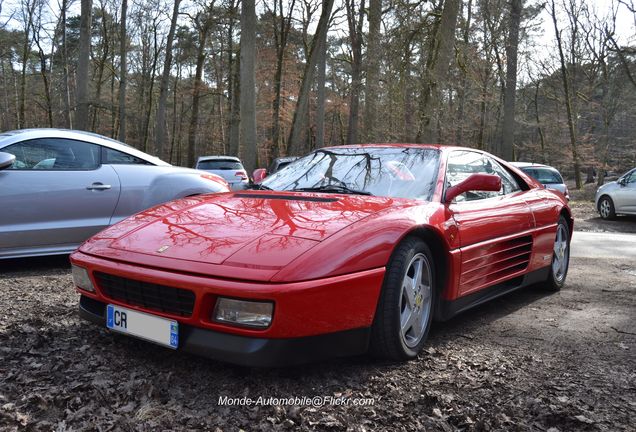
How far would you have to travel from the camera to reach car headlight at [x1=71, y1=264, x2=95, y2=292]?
9.04ft

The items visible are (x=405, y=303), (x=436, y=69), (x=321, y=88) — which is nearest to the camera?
(x=405, y=303)

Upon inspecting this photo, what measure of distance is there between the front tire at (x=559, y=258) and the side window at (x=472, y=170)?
82 cm

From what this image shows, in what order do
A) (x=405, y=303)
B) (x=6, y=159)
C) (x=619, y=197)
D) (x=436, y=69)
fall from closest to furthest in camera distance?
(x=405, y=303), (x=6, y=159), (x=436, y=69), (x=619, y=197)

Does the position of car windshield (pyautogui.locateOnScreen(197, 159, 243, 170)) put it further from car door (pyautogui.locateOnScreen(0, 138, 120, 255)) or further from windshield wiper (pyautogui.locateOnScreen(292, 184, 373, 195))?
windshield wiper (pyautogui.locateOnScreen(292, 184, 373, 195))

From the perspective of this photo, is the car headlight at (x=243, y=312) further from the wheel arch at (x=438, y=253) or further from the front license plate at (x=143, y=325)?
the wheel arch at (x=438, y=253)

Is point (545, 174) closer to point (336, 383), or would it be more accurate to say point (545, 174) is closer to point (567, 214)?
point (567, 214)

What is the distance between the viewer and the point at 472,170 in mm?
3973

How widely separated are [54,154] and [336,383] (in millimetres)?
3995

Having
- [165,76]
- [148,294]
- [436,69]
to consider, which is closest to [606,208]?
[436,69]

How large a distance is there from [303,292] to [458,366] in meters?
1.12

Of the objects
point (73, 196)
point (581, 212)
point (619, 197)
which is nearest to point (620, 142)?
point (581, 212)

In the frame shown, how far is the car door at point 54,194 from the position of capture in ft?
15.5

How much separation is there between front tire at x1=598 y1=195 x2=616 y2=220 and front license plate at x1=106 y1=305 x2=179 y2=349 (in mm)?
13691

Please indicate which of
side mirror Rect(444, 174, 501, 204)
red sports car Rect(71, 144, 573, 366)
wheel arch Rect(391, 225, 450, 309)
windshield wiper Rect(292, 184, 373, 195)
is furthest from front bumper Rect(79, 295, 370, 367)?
side mirror Rect(444, 174, 501, 204)
